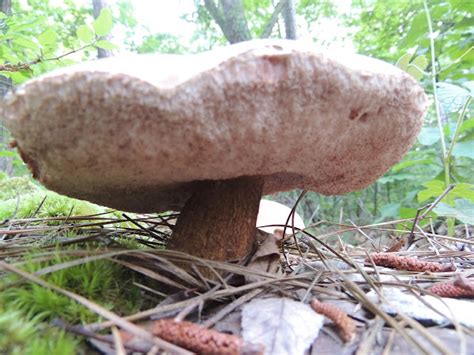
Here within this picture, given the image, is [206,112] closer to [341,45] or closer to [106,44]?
[106,44]

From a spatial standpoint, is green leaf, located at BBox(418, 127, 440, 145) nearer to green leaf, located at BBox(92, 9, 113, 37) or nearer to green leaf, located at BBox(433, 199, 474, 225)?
green leaf, located at BBox(433, 199, 474, 225)

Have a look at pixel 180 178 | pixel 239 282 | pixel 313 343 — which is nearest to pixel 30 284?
pixel 180 178

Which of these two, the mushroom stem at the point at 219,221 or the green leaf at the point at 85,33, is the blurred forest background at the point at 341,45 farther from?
the mushroom stem at the point at 219,221

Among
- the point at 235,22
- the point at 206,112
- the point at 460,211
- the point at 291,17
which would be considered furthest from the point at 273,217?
the point at 235,22

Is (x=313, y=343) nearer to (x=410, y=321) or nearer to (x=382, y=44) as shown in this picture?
(x=410, y=321)

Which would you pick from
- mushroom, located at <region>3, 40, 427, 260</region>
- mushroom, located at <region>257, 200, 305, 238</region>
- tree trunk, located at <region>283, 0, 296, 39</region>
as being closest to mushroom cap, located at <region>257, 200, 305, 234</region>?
mushroom, located at <region>257, 200, 305, 238</region>

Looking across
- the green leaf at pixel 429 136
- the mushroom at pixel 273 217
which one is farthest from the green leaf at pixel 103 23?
the green leaf at pixel 429 136
